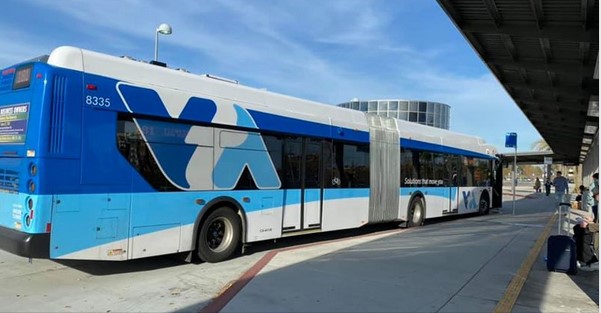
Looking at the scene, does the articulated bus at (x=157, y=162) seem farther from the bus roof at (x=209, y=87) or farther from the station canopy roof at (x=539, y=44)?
the station canopy roof at (x=539, y=44)

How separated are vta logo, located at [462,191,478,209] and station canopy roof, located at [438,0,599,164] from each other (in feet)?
13.3

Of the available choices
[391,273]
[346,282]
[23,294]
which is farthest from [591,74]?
[23,294]

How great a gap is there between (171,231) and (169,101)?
6.47 feet

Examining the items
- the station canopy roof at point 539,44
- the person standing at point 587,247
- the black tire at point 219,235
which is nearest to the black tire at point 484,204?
the station canopy roof at point 539,44

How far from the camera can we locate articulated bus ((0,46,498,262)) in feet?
20.9

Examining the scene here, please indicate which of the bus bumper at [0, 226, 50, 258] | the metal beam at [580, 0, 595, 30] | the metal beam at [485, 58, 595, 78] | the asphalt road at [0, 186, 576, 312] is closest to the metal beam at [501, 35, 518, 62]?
the metal beam at [485, 58, 595, 78]

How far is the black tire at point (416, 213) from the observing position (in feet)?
47.4

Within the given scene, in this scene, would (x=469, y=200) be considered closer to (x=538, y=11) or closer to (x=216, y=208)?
(x=538, y=11)

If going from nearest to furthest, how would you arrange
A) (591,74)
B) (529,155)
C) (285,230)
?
(285,230)
(591,74)
(529,155)

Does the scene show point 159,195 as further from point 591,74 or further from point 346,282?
point 591,74

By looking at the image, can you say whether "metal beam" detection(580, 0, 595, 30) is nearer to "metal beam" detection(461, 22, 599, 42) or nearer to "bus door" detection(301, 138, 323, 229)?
"metal beam" detection(461, 22, 599, 42)

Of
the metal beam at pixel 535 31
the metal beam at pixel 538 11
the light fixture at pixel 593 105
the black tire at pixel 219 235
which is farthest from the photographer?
the light fixture at pixel 593 105

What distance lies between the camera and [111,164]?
6.88 meters

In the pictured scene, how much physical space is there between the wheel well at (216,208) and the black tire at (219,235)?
0.06 metres
